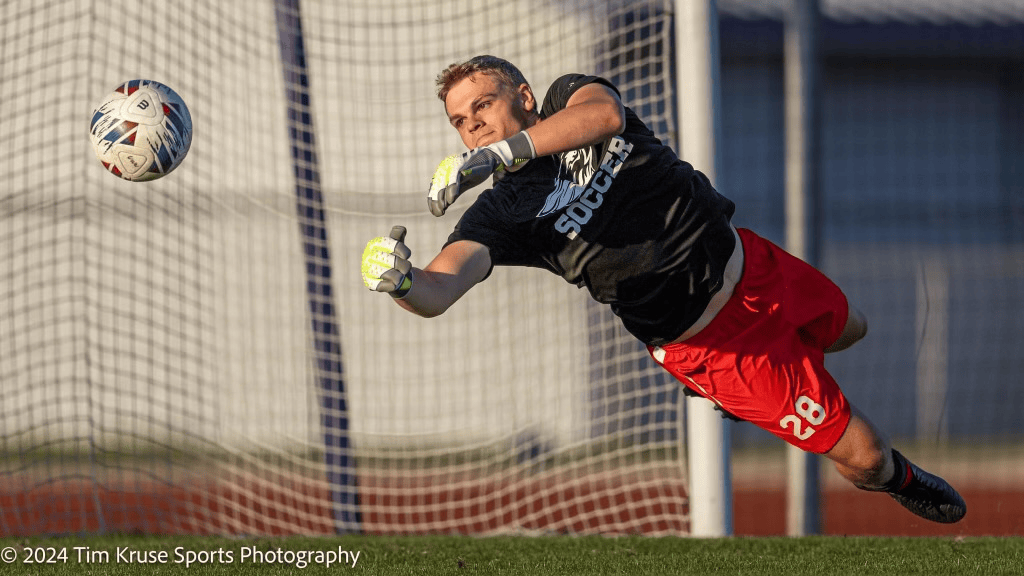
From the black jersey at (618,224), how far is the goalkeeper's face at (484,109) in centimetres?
13

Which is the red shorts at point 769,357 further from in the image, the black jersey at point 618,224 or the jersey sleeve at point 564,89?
the jersey sleeve at point 564,89

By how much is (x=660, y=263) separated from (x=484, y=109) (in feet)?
2.70

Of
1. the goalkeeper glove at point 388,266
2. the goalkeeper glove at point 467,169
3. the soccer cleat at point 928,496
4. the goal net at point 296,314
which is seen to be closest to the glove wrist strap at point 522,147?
the goalkeeper glove at point 467,169

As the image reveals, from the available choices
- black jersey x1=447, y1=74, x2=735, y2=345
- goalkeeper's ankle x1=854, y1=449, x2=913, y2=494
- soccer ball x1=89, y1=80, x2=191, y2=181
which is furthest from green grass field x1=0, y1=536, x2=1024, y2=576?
soccer ball x1=89, y1=80, x2=191, y2=181

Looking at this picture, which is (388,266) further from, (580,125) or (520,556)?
(520,556)

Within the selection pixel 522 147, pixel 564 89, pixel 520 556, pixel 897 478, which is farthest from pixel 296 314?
pixel 522 147

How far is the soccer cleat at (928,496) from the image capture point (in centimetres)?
428

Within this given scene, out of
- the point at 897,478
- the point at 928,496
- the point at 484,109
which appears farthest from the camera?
the point at 928,496

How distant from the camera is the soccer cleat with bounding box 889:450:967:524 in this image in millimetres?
4277

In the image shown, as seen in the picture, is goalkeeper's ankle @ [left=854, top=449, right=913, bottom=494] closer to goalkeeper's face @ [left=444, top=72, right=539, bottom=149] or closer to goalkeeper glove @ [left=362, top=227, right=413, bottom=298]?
goalkeeper's face @ [left=444, top=72, right=539, bottom=149]

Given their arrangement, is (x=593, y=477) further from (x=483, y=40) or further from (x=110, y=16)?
(x=110, y=16)

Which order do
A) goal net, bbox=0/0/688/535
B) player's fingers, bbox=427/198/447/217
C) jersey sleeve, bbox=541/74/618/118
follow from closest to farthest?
1. player's fingers, bbox=427/198/447/217
2. jersey sleeve, bbox=541/74/618/118
3. goal net, bbox=0/0/688/535

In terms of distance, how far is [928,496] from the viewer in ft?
14.2

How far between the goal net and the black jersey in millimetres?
1706
